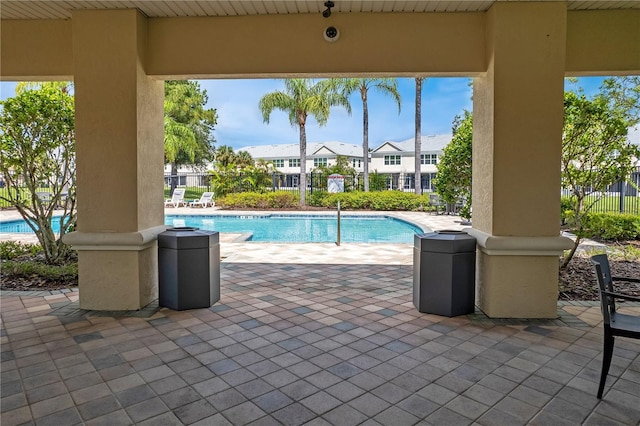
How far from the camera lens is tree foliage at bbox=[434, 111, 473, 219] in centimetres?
748

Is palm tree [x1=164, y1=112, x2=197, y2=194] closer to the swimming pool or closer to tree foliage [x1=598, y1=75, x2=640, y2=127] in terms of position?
the swimming pool

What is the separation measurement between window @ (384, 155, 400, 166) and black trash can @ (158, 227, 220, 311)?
1450 inches

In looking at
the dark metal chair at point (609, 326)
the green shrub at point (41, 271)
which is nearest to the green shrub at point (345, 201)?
the green shrub at point (41, 271)

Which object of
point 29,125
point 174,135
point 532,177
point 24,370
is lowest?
point 24,370

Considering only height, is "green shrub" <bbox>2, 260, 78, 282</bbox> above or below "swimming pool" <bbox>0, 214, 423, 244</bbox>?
above

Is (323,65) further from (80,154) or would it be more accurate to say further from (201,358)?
(201,358)

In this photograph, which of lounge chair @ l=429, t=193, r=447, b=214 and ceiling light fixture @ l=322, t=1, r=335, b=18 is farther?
lounge chair @ l=429, t=193, r=447, b=214

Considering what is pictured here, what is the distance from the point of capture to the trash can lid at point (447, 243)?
4.33m

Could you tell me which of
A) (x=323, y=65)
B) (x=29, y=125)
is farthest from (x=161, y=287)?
(x=29, y=125)

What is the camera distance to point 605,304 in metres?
2.67

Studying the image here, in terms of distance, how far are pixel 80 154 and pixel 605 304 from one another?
490 centimetres

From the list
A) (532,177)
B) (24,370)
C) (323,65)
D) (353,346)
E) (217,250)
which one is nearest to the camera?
(24,370)

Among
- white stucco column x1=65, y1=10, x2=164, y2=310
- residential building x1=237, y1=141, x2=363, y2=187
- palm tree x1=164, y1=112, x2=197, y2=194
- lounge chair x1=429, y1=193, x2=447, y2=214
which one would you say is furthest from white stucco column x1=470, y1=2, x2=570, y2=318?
residential building x1=237, y1=141, x2=363, y2=187

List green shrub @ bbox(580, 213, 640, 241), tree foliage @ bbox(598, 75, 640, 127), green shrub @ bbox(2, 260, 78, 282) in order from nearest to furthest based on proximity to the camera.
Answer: green shrub @ bbox(2, 260, 78, 282) → tree foliage @ bbox(598, 75, 640, 127) → green shrub @ bbox(580, 213, 640, 241)
